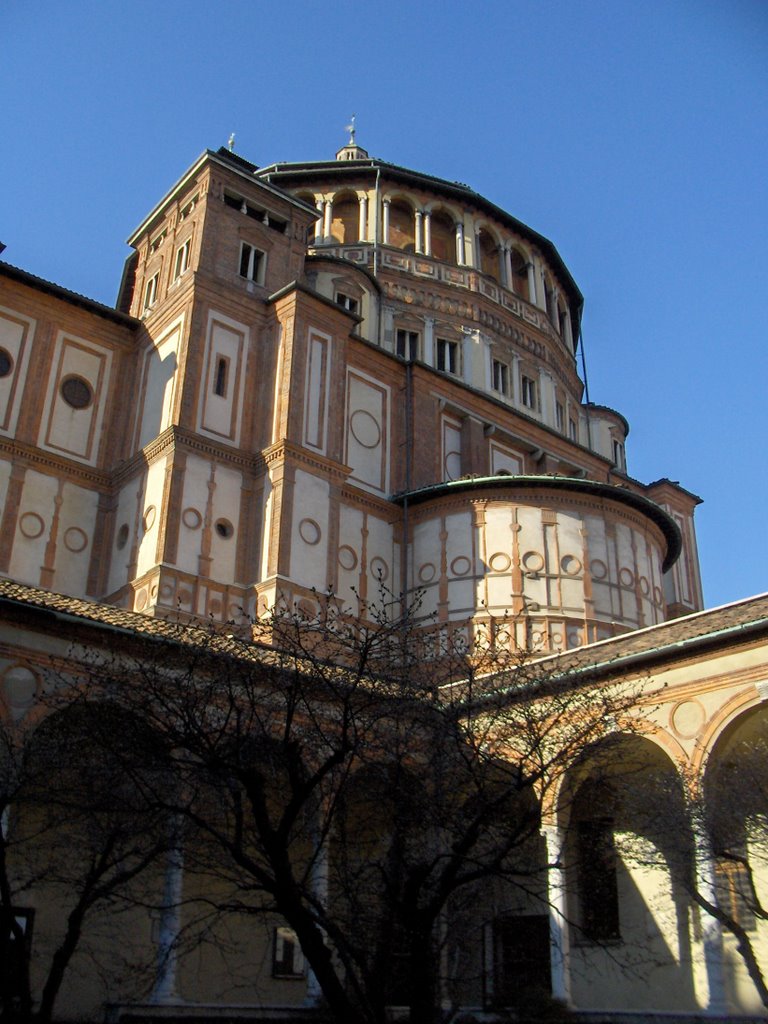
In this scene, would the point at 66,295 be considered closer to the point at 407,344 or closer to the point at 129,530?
the point at 129,530

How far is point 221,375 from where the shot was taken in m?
28.7

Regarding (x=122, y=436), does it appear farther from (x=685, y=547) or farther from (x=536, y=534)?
(x=685, y=547)

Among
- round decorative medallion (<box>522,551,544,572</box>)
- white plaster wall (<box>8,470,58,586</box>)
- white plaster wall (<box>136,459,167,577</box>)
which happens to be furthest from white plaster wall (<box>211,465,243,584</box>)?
round decorative medallion (<box>522,551,544,572</box>)

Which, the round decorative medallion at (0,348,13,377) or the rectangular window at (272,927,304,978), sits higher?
the round decorative medallion at (0,348,13,377)

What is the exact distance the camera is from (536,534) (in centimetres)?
2872

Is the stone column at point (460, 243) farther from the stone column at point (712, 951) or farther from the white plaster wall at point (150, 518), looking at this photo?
the stone column at point (712, 951)

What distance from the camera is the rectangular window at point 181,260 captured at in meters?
30.5

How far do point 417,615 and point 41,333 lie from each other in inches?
491

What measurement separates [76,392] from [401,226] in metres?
17.4

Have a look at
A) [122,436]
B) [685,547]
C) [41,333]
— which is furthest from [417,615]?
[685,547]

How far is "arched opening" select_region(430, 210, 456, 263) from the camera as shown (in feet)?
136

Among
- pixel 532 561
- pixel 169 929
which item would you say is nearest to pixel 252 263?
pixel 532 561

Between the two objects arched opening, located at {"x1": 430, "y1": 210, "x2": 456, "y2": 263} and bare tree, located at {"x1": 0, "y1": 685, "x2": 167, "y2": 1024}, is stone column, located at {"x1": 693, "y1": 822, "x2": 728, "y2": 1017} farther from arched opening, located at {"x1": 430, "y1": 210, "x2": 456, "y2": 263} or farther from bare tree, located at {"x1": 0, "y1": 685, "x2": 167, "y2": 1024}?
arched opening, located at {"x1": 430, "y1": 210, "x2": 456, "y2": 263}

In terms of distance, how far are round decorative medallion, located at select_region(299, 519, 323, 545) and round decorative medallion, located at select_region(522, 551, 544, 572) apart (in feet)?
18.1
